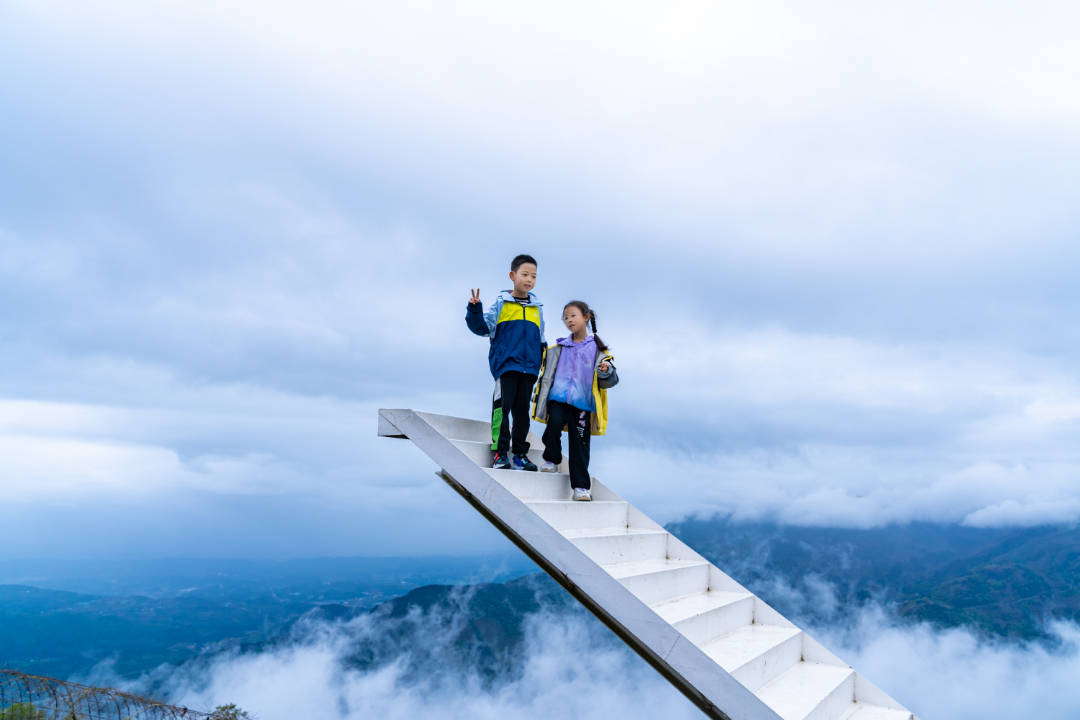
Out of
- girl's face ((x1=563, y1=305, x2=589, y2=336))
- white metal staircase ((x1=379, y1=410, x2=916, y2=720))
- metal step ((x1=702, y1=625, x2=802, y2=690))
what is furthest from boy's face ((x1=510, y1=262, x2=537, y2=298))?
metal step ((x1=702, y1=625, x2=802, y2=690))

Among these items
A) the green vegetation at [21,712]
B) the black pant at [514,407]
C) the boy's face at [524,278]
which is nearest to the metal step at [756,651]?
the black pant at [514,407]

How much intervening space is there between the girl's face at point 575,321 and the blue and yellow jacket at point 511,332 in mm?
371

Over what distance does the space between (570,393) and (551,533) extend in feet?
5.88

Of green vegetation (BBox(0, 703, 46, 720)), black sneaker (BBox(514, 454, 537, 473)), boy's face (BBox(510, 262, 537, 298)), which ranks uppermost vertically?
boy's face (BBox(510, 262, 537, 298))

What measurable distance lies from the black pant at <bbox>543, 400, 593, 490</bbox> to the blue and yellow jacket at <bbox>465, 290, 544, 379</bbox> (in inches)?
19.8

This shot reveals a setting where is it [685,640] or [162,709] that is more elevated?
[685,640]

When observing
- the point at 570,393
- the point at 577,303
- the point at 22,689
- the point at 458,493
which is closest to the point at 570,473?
the point at 570,393

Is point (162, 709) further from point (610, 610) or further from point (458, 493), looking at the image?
point (610, 610)

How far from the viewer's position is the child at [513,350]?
262 inches

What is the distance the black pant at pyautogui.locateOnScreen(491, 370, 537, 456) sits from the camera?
21.9ft

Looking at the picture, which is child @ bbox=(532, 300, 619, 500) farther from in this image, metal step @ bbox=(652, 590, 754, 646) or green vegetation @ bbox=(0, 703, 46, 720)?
green vegetation @ bbox=(0, 703, 46, 720)

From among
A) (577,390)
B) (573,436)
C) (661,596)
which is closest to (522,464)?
(573,436)

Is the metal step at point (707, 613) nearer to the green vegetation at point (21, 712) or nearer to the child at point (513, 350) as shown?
the child at point (513, 350)

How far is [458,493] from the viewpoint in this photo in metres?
6.32
